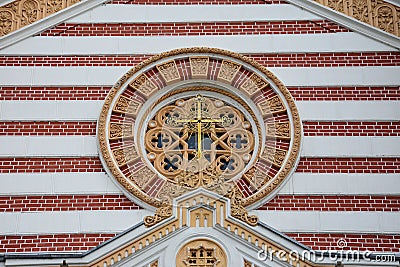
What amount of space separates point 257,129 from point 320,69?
1.26 metres

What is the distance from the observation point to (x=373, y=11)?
51.2ft

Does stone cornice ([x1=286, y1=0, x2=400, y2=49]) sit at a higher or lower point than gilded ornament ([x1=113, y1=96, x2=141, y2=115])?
higher

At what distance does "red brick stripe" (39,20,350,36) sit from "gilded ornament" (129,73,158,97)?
78 centimetres

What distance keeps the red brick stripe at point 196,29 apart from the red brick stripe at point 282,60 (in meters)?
0.42

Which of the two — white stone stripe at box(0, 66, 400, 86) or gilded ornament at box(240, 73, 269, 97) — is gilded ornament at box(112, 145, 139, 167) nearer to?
white stone stripe at box(0, 66, 400, 86)

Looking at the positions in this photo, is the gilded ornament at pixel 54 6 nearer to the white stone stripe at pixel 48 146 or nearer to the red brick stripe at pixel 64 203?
the white stone stripe at pixel 48 146

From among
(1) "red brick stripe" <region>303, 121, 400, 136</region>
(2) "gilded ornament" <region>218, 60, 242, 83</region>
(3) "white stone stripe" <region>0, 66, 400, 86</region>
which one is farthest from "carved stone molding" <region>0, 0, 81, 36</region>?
(1) "red brick stripe" <region>303, 121, 400, 136</region>

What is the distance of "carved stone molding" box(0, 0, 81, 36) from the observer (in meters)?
15.6

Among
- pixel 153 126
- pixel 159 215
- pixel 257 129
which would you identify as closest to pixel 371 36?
pixel 257 129

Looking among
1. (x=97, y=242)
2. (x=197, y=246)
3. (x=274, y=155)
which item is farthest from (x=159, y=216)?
(x=274, y=155)

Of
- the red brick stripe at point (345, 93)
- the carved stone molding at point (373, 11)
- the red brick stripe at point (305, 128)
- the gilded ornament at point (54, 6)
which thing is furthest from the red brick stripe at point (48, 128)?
the carved stone molding at point (373, 11)

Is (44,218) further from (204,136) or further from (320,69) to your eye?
(320,69)

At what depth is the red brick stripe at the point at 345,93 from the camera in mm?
14867

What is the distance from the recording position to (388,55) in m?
15.3
